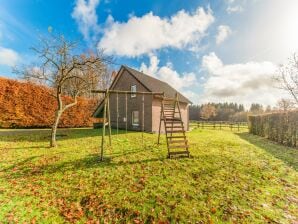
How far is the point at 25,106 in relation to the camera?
16.8m

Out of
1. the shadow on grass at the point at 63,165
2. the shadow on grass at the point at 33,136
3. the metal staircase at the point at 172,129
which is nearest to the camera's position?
the shadow on grass at the point at 63,165

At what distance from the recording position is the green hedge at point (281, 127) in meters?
12.9

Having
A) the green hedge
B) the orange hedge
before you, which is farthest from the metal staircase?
the orange hedge

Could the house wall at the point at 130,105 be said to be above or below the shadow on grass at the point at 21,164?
above

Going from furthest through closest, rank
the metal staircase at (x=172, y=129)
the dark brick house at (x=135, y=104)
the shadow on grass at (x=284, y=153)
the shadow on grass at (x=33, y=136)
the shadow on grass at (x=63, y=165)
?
the dark brick house at (x=135, y=104) < the shadow on grass at (x=33, y=136) < the shadow on grass at (x=284, y=153) < the metal staircase at (x=172, y=129) < the shadow on grass at (x=63, y=165)

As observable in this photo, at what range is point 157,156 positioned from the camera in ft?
26.0

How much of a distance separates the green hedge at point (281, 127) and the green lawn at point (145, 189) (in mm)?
6772

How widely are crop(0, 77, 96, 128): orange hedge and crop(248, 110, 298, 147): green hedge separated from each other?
22.1 meters

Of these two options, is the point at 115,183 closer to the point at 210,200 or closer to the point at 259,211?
the point at 210,200

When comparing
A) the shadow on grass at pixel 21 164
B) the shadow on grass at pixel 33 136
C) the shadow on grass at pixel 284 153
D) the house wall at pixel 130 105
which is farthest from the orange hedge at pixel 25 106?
the shadow on grass at pixel 284 153

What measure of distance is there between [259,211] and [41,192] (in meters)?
6.05

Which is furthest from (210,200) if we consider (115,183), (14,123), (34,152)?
(14,123)

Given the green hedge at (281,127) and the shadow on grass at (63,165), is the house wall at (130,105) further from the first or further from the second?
the green hedge at (281,127)

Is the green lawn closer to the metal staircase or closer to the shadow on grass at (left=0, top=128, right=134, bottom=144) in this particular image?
the metal staircase
